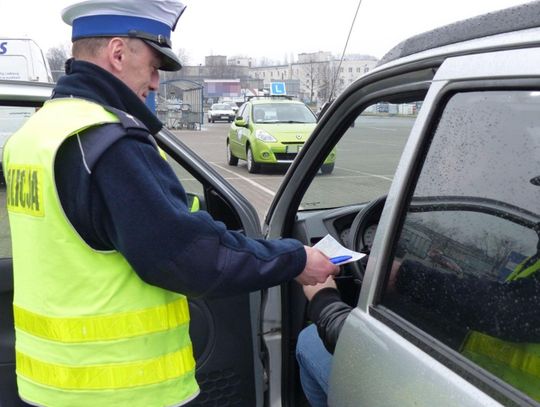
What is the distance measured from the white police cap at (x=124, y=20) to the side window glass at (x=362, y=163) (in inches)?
27.1

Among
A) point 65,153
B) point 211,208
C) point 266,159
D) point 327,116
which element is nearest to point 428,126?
point 327,116

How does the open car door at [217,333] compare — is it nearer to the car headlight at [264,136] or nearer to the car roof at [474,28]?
the car roof at [474,28]

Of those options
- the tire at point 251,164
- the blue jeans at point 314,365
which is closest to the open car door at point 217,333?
the blue jeans at point 314,365

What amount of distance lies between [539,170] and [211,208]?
1.58 metres

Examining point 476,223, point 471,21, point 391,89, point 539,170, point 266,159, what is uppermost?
point 471,21

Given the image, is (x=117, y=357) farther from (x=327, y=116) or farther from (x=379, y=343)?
(x=327, y=116)

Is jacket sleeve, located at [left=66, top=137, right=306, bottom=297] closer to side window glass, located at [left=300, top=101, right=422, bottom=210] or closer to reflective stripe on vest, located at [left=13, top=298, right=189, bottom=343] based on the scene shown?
reflective stripe on vest, located at [left=13, top=298, right=189, bottom=343]

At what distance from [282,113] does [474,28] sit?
11783mm

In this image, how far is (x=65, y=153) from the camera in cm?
138

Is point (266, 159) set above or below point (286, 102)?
below

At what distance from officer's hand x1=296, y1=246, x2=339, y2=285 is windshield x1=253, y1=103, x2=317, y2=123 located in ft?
36.6

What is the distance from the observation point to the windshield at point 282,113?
1276cm

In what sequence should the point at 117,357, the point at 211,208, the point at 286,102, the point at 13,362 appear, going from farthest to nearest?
the point at 286,102 < the point at 211,208 < the point at 13,362 < the point at 117,357

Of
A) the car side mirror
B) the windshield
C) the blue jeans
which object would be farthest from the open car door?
the car side mirror
